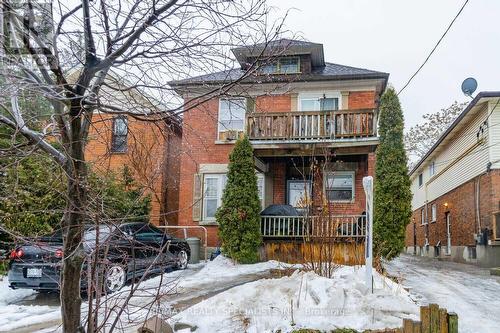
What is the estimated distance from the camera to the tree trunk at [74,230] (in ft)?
8.82

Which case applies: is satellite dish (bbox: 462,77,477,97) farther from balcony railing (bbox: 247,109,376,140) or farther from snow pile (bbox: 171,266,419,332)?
snow pile (bbox: 171,266,419,332)

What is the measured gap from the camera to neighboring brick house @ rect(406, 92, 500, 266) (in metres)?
14.4

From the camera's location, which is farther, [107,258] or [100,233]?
[107,258]

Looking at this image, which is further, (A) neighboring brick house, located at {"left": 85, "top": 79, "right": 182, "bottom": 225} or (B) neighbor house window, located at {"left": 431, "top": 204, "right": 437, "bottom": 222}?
(B) neighbor house window, located at {"left": 431, "top": 204, "right": 437, "bottom": 222}

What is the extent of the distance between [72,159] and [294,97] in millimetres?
13446

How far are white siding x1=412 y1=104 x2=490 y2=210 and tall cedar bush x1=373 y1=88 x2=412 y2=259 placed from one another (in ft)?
15.7

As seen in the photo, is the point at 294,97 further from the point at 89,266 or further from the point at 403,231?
the point at 89,266

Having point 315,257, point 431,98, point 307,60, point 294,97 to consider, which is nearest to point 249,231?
point 315,257

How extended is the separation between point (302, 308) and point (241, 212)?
6.73 m

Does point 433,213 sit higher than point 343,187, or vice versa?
point 343,187

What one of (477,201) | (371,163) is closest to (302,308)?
(371,163)

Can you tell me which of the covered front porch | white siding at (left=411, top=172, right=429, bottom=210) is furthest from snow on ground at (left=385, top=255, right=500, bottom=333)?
white siding at (left=411, top=172, right=429, bottom=210)

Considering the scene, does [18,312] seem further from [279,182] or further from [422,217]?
[422,217]

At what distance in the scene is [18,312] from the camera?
23.3ft
